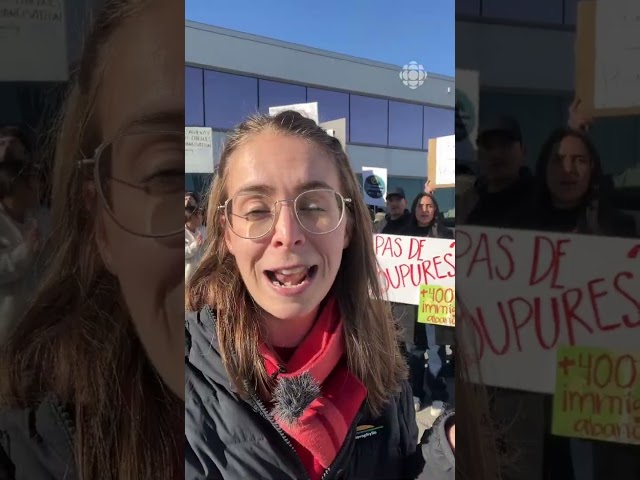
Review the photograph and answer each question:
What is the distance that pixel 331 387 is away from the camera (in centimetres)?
131

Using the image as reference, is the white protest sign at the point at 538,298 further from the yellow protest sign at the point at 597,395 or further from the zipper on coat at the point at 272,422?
the zipper on coat at the point at 272,422

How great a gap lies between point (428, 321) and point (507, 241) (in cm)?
30

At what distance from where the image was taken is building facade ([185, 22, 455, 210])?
119cm

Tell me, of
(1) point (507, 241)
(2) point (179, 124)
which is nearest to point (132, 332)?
(2) point (179, 124)

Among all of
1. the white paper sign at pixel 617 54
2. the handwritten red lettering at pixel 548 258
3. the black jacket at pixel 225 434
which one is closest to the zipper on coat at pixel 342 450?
the black jacket at pixel 225 434

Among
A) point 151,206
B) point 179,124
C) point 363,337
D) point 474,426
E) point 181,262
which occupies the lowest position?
point 474,426

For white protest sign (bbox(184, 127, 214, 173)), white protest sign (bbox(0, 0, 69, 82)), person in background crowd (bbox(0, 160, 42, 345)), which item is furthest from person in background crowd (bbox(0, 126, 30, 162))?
white protest sign (bbox(184, 127, 214, 173))

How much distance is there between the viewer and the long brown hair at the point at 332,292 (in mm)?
1244

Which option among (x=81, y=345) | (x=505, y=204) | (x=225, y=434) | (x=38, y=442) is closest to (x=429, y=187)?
(x=505, y=204)

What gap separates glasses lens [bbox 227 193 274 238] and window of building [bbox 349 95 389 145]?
28cm

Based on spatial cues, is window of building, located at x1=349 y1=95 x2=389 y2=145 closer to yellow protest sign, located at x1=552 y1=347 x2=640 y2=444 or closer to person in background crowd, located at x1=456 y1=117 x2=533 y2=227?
person in background crowd, located at x1=456 y1=117 x2=533 y2=227

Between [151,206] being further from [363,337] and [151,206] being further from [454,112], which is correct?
[454,112]

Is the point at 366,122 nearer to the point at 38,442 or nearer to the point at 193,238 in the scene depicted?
the point at 193,238

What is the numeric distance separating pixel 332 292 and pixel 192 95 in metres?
0.61
